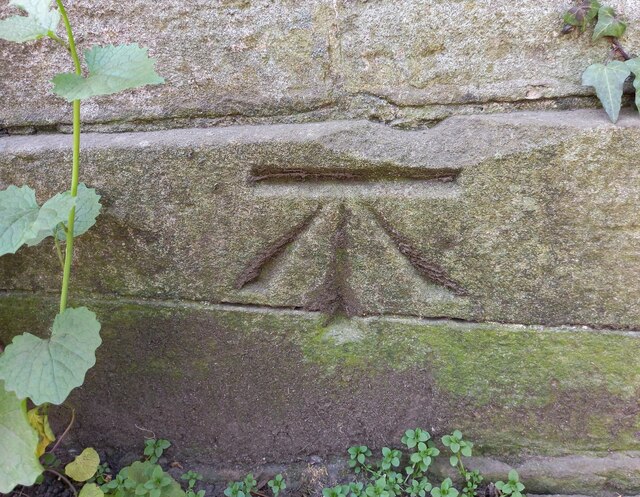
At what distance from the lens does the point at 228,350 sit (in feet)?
4.36

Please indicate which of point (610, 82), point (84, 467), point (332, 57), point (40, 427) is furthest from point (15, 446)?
point (610, 82)

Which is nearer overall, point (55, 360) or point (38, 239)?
point (55, 360)

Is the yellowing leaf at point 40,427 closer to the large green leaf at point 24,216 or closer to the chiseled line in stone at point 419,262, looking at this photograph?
the large green leaf at point 24,216

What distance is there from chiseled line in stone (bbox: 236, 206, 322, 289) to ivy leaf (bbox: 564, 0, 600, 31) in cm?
62

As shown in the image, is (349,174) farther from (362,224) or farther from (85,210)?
(85,210)

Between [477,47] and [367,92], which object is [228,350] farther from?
[477,47]

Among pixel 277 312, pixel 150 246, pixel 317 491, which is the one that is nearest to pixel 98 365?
pixel 150 246

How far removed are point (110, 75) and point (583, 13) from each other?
0.88 m

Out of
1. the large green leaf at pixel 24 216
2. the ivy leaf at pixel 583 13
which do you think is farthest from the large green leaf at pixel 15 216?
the ivy leaf at pixel 583 13

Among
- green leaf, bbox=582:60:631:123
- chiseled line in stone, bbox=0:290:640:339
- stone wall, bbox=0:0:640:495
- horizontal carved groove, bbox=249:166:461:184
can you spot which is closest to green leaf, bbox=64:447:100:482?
stone wall, bbox=0:0:640:495

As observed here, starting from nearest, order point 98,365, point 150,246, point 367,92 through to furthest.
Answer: point 367,92
point 150,246
point 98,365

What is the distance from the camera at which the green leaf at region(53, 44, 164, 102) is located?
86 cm

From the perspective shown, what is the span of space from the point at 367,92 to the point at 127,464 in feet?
3.83

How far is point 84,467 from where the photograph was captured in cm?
131
